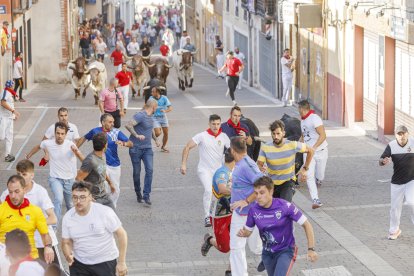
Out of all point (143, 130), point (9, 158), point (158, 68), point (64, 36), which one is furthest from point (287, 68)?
point (143, 130)

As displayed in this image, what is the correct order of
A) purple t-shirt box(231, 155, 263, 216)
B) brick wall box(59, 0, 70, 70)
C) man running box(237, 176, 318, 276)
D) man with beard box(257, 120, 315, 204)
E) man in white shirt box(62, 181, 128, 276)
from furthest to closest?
brick wall box(59, 0, 70, 70)
man with beard box(257, 120, 315, 204)
purple t-shirt box(231, 155, 263, 216)
man running box(237, 176, 318, 276)
man in white shirt box(62, 181, 128, 276)

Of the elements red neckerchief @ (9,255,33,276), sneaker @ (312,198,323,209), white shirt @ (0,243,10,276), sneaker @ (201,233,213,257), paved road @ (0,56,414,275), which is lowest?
paved road @ (0,56,414,275)

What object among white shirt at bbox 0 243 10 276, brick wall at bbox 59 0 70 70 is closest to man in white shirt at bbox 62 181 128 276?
white shirt at bbox 0 243 10 276

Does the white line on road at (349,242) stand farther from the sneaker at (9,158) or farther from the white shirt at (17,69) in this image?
the white shirt at (17,69)

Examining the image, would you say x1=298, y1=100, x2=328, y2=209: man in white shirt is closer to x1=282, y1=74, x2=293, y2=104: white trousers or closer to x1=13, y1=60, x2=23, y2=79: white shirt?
x1=282, y1=74, x2=293, y2=104: white trousers

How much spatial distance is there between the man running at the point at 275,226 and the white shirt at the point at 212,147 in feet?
16.1

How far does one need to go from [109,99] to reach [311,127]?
7.63 m

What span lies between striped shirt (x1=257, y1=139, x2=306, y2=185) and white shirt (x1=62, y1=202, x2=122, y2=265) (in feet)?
14.8

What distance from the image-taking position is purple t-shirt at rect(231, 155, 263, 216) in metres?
13.6

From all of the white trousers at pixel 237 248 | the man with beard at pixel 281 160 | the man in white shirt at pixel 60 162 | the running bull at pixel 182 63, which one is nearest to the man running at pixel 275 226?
the white trousers at pixel 237 248

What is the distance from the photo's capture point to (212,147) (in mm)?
17031

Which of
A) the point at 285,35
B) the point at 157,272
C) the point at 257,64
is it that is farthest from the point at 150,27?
the point at 157,272

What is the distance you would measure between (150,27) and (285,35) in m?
42.2

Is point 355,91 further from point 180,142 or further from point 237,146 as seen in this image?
point 237,146
